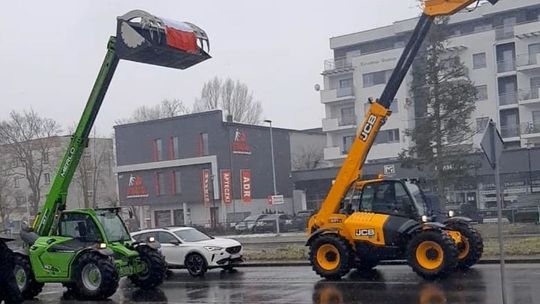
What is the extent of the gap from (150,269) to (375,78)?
5673 centimetres

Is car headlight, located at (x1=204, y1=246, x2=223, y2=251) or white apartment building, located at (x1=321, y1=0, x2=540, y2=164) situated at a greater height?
white apartment building, located at (x1=321, y1=0, x2=540, y2=164)

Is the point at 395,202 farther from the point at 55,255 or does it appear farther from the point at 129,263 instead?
the point at 55,255

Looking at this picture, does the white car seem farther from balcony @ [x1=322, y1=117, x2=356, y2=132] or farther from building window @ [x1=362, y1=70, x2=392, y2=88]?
balcony @ [x1=322, y1=117, x2=356, y2=132]

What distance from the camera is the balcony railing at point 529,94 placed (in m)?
63.6

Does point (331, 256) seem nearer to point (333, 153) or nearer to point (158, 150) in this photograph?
point (158, 150)

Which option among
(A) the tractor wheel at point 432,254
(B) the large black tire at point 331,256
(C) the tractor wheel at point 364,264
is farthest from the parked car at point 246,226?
(A) the tractor wheel at point 432,254

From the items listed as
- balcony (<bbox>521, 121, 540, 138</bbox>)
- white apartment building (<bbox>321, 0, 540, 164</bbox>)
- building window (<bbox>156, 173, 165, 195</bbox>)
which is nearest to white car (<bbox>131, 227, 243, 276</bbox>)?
white apartment building (<bbox>321, 0, 540, 164</bbox>)

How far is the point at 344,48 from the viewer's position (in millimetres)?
78688

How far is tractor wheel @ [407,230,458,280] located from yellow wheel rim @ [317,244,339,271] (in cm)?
206

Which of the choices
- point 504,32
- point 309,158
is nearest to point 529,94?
point 504,32

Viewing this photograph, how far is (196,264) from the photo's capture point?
22.7 meters

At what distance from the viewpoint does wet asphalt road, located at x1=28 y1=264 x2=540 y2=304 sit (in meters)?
14.5

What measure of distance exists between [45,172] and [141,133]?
1667 cm

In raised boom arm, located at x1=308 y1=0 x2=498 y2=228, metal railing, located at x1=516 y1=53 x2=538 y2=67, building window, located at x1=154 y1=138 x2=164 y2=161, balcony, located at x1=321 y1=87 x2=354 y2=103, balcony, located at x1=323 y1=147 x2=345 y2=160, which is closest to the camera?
raised boom arm, located at x1=308 y1=0 x2=498 y2=228
